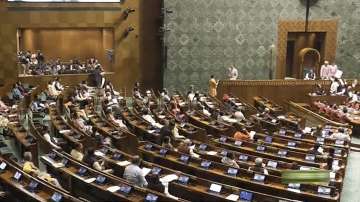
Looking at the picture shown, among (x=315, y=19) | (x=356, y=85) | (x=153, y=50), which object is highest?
(x=315, y=19)

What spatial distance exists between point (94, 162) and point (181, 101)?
783 cm

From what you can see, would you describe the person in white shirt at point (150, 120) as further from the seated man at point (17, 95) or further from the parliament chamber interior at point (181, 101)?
the seated man at point (17, 95)

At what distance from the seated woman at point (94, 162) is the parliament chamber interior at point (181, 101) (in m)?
0.02

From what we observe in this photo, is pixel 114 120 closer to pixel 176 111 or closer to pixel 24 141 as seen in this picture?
pixel 176 111

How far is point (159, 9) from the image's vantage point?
66.9 feet

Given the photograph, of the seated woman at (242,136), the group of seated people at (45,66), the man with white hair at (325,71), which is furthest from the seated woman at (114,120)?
the man with white hair at (325,71)

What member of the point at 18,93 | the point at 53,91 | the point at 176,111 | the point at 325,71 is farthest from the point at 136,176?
the point at 325,71

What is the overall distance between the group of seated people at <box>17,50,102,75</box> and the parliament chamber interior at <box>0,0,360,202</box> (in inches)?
2.6

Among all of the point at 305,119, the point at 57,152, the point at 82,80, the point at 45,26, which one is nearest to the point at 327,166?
the point at 57,152

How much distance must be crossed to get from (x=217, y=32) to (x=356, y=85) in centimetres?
589

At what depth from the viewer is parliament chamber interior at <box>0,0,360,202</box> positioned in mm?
8266

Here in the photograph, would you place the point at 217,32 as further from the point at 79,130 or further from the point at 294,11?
the point at 79,130

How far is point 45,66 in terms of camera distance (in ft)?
63.4

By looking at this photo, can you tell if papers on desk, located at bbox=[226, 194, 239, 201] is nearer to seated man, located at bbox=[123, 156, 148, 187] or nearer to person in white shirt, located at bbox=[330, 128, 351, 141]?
seated man, located at bbox=[123, 156, 148, 187]
